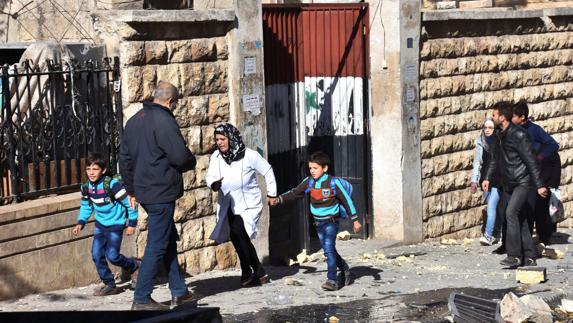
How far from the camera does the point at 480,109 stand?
15.4 metres

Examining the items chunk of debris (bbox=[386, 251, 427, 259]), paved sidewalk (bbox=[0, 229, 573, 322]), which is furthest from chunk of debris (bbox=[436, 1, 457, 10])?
chunk of debris (bbox=[386, 251, 427, 259])

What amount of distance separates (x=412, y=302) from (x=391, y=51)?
179 inches

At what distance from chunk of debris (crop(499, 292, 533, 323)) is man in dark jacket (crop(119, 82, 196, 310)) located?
2696 mm

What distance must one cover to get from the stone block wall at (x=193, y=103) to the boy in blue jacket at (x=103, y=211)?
0.86 m

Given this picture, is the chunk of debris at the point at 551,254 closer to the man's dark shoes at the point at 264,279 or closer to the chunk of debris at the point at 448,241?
the chunk of debris at the point at 448,241

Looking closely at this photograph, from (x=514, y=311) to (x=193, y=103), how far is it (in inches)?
153

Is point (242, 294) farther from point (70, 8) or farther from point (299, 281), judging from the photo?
point (70, 8)

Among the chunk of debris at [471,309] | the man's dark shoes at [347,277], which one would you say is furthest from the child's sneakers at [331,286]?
the chunk of debris at [471,309]

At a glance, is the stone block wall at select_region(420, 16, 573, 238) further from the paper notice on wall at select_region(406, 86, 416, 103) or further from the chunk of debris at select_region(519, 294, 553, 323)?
the chunk of debris at select_region(519, 294, 553, 323)

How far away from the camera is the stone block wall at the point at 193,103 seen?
10562 mm

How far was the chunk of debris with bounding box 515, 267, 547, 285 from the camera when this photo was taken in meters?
10.9

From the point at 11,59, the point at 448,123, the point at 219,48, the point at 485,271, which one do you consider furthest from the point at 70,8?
the point at 485,271

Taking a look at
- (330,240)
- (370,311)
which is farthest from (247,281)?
(370,311)

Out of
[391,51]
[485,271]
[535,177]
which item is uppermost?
[391,51]
